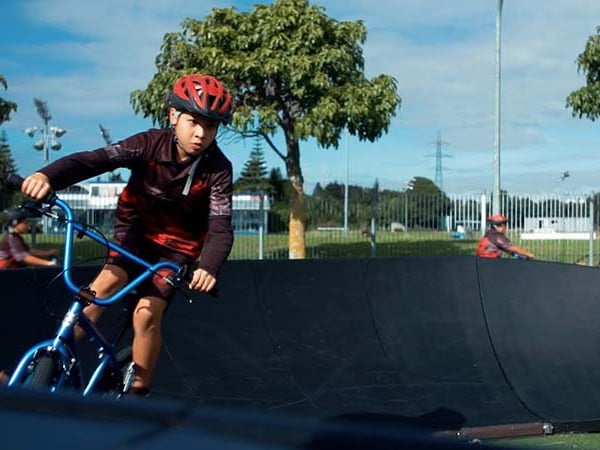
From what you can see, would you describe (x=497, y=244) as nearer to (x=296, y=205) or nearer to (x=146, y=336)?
(x=296, y=205)

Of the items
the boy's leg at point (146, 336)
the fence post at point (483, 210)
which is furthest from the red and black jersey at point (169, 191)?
the fence post at point (483, 210)

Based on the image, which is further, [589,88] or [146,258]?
[589,88]

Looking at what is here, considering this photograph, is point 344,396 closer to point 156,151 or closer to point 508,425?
point 508,425

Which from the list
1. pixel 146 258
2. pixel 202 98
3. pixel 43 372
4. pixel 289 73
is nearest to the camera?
pixel 43 372

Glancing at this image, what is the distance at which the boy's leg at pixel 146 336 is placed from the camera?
3654 millimetres

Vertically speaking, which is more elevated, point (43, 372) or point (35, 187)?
point (35, 187)

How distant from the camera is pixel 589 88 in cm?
1492

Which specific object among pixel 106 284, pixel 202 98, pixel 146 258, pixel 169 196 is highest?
pixel 202 98

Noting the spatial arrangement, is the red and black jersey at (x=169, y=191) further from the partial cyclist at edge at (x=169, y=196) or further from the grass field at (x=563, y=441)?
the grass field at (x=563, y=441)

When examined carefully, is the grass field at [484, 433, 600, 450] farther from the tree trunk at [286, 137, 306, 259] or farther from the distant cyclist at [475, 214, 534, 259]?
the tree trunk at [286, 137, 306, 259]

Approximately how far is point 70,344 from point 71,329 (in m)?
0.06

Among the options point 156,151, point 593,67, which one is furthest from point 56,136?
point 156,151

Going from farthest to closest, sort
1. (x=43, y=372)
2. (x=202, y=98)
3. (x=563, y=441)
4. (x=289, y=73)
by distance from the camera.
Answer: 1. (x=289, y=73)
2. (x=563, y=441)
3. (x=202, y=98)
4. (x=43, y=372)

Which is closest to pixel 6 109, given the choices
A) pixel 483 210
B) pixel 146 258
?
pixel 483 210
